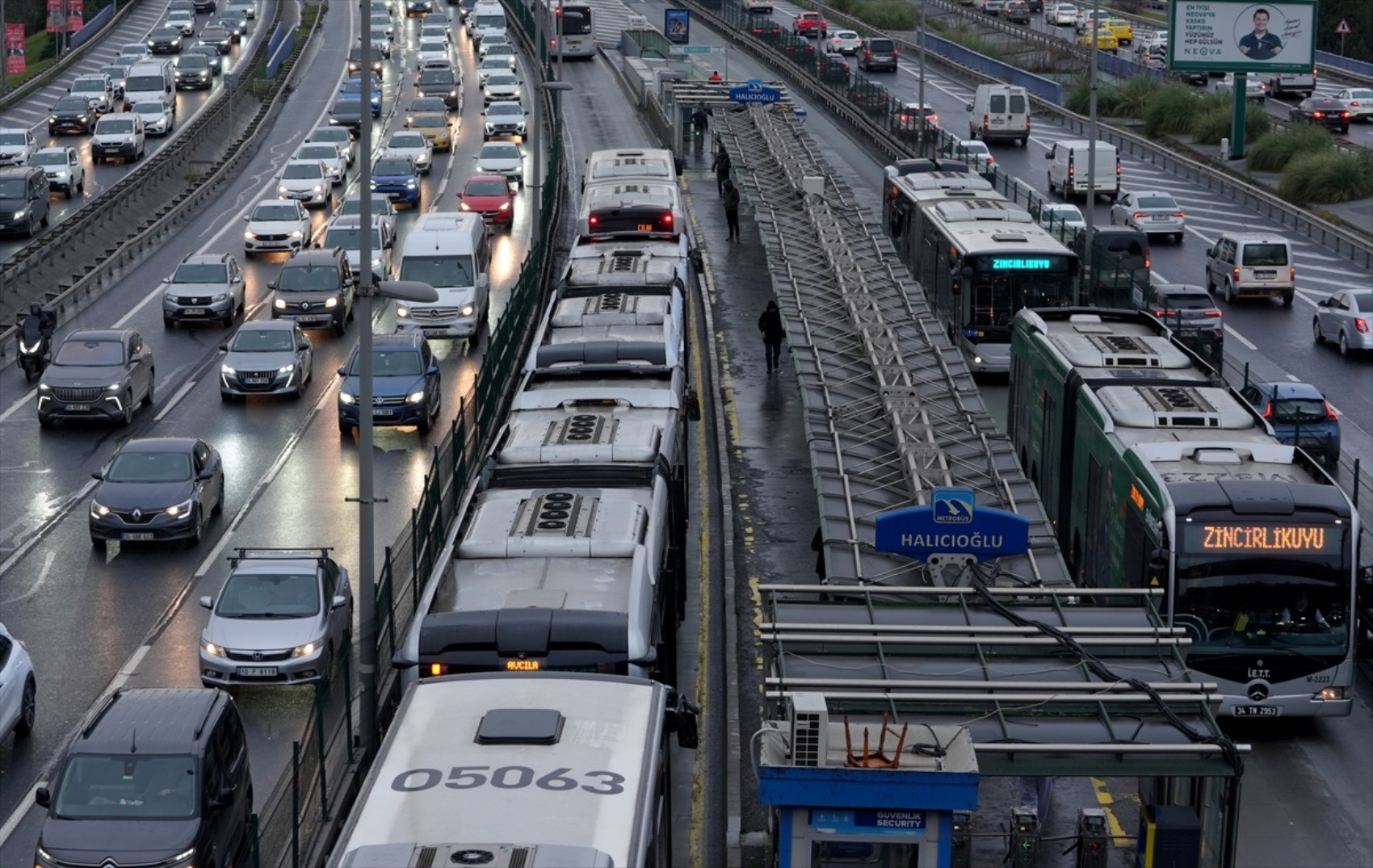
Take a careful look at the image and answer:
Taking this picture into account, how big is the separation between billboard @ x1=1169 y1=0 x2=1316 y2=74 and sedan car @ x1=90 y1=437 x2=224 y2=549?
48.5 metres

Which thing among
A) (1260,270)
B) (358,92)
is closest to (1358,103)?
(1260,270)

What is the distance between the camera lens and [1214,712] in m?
14.8

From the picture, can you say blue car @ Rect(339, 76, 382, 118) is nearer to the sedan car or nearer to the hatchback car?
the hatchback car

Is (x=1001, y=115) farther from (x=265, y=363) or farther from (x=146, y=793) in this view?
(x=146, y=793)

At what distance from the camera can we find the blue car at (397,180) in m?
61.3

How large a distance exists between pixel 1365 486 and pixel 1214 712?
18.8m

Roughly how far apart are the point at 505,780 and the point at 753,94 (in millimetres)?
59350

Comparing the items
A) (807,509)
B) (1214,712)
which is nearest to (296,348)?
(807,509)

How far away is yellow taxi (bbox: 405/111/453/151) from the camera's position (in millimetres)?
73000

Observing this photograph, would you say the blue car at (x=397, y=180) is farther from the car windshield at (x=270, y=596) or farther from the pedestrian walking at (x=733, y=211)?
the car windshield at (x=270, y=596)

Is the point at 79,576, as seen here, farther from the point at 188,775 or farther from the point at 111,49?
the point at 111,49

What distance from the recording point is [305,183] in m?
61.8

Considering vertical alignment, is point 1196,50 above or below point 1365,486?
above

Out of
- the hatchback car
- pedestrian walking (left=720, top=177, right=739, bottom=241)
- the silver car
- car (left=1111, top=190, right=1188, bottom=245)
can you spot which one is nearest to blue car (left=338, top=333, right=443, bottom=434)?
the hatchback car
